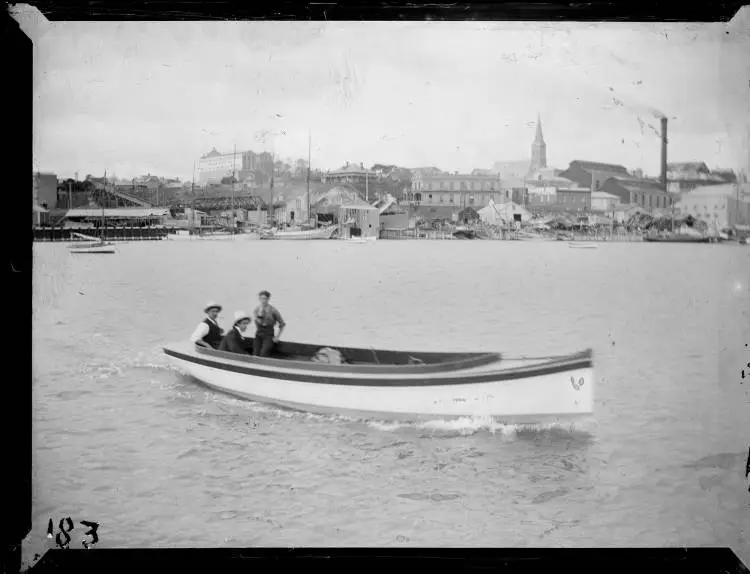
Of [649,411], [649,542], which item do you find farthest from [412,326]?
[649,542]

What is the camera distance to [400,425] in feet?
10.5

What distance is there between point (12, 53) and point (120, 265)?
3.90ft

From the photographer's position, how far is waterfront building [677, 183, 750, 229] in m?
2.95

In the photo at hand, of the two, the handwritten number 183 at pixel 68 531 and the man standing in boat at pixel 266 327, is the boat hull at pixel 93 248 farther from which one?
the handwritten number 183 at pixel 68 531

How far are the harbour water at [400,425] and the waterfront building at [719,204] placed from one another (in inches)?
5.9

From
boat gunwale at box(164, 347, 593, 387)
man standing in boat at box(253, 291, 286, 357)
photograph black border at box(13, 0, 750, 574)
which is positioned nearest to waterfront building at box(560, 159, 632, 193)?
photograph black border at box(13, 0, 750, 574)

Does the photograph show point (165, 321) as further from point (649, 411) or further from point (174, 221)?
point (649, 411)

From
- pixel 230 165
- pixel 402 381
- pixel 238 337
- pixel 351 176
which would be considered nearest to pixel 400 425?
pixel 402 381

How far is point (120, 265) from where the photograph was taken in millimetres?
3410

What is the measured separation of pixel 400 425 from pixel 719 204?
1.88m

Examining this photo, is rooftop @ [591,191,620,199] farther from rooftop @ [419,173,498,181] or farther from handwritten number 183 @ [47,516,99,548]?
handwritten number 183 @ [47,516,99,548]

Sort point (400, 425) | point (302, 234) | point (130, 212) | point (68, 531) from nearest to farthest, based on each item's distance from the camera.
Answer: point (68, 531) < point (400, 425) < point (130, 212) < point (302, 234)
